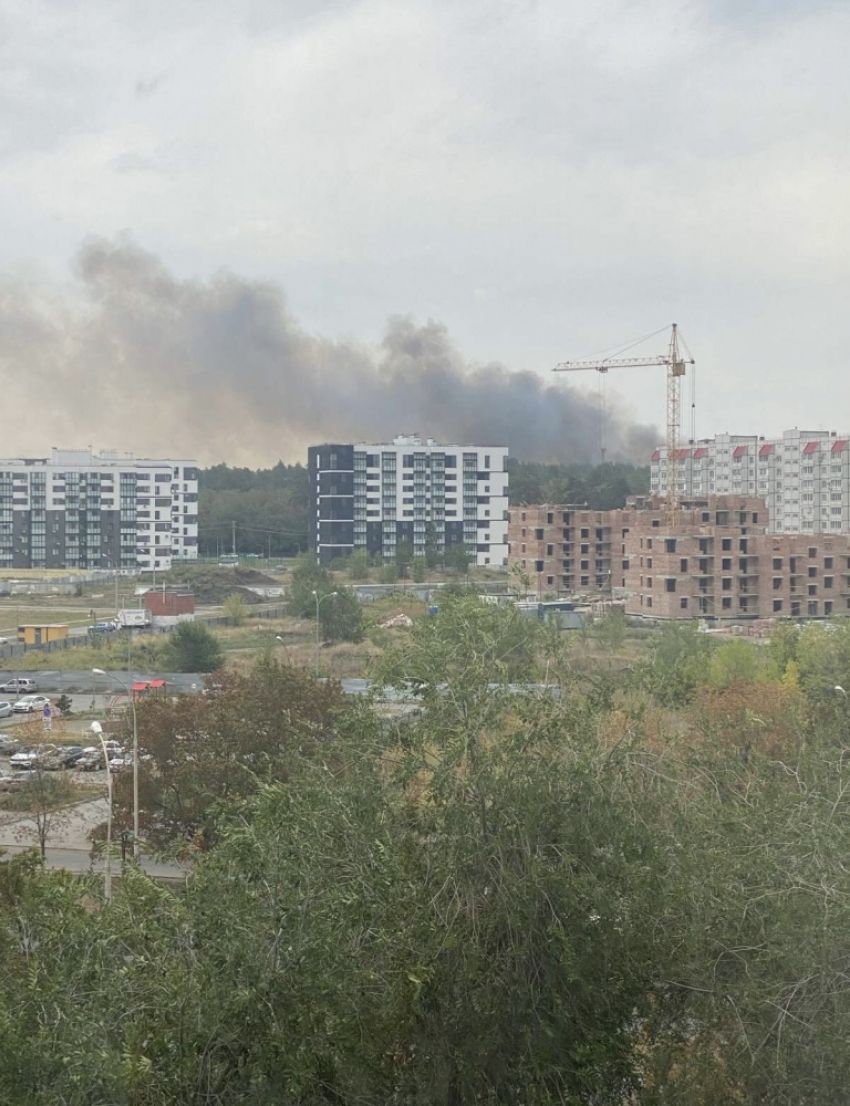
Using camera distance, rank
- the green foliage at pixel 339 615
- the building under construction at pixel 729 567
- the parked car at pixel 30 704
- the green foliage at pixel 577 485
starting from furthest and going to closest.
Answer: the green foliage at pixel 577 485
the building under construction at pixel 729 567
the green foliage at pixel 339 615
the parked car at pixel 30 704

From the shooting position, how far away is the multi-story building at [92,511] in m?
47.5

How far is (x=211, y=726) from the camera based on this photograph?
11016 millimetres

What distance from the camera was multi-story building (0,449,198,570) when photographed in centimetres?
4753

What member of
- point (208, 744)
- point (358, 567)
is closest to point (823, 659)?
point (208, 744)

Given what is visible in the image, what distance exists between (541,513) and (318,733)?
28202 millimetres

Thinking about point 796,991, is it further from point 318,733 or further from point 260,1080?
point 318,733

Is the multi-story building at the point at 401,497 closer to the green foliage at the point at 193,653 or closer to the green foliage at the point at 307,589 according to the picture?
the green foliage at the point at 307,589

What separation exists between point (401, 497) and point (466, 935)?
1741 inches

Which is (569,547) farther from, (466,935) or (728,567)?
(466,935)

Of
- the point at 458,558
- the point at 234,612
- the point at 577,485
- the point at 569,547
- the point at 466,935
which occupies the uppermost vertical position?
the point at 577,485

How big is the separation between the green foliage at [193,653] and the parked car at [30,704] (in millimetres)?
3183

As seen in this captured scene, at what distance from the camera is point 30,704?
789 inches

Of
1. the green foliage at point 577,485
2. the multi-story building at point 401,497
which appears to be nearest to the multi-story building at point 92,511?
the multi-story building at point 401,497

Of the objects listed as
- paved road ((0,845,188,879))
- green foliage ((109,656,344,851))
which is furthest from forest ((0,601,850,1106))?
paved road ((0,845,188,879))
